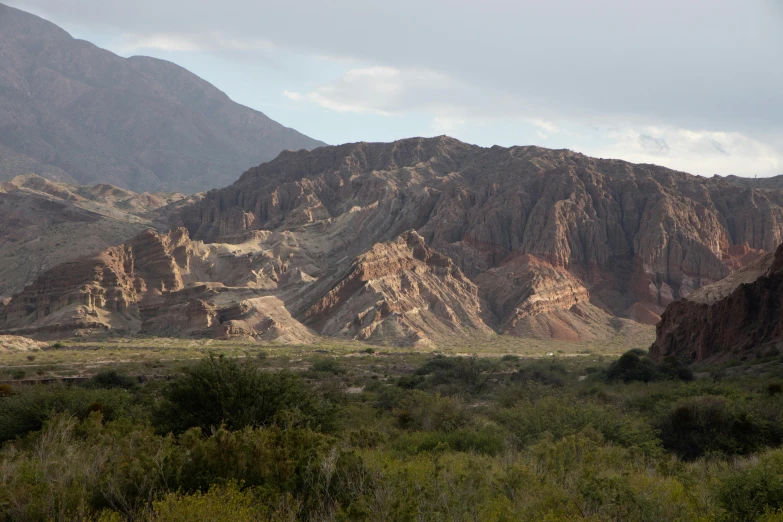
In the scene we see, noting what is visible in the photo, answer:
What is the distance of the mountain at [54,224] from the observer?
5217 inches

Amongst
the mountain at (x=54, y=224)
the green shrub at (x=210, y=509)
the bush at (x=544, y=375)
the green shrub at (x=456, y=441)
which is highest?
the mountain at (x=54, y=224)

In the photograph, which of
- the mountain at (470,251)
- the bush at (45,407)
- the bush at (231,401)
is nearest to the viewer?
the bush at (231,401)

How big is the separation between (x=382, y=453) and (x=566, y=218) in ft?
389

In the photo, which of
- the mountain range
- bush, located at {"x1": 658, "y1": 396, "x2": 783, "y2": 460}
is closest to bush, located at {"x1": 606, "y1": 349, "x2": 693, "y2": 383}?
the mountain range

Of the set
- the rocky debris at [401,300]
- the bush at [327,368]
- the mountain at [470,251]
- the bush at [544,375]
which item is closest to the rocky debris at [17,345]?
the mountain at [470,251]

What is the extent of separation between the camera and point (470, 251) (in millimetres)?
132500

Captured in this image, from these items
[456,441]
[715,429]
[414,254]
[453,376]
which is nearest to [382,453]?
[456,441]

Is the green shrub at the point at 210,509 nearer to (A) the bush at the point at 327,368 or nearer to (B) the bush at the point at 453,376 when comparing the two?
(B) the bush at the point at 453,376

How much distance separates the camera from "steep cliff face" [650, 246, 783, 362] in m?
54.2

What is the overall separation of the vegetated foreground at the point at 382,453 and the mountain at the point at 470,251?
62230 mm

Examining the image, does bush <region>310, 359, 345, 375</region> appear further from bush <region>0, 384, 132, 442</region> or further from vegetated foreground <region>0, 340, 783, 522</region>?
bush <region>0, 384, 132, 442</region>

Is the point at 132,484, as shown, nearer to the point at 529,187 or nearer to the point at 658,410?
the point at 658,410

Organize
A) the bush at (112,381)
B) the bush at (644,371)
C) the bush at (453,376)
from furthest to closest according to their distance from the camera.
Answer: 1. the bush at (644,371)
2. the bush at (453,376)
3. the bush at (112,381)

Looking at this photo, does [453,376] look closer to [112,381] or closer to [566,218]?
[112,381]
